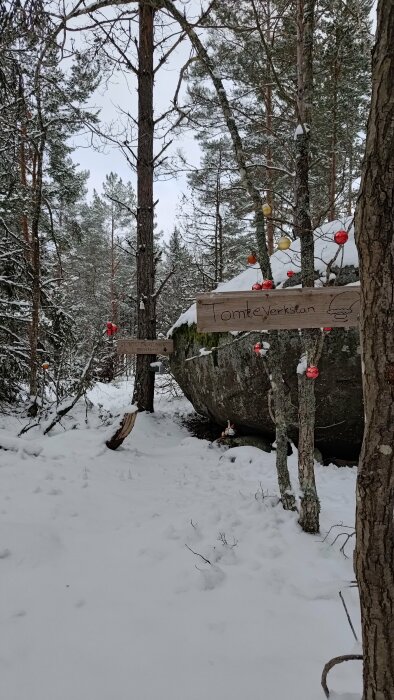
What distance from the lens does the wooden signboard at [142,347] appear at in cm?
636

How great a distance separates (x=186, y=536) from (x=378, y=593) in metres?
2.25

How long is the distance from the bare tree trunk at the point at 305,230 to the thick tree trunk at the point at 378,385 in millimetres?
1952

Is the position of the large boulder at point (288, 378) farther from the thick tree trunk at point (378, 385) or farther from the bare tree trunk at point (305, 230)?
the thick tree trunk at point (378, 385)

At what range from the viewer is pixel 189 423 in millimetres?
8781

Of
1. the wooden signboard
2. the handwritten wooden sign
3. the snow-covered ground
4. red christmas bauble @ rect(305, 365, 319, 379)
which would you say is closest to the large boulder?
the wooden signboard

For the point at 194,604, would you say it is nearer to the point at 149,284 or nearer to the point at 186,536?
the point at 186,536

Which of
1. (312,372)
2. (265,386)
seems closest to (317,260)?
(265,386)

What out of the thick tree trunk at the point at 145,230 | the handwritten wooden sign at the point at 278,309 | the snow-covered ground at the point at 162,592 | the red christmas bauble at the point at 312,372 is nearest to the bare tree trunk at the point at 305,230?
the red christmas bauble at the point at 312,372

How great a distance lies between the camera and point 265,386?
6129 millimetres

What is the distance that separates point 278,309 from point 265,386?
146 inches

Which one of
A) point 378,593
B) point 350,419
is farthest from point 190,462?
point 378,593

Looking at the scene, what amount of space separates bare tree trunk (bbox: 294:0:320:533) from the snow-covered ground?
350 millimetres

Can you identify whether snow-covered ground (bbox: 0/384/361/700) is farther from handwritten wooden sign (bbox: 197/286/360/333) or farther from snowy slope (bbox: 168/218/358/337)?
snowy slope (bbox: 168/218/358/337)

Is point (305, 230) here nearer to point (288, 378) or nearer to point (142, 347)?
point (288, 378)
